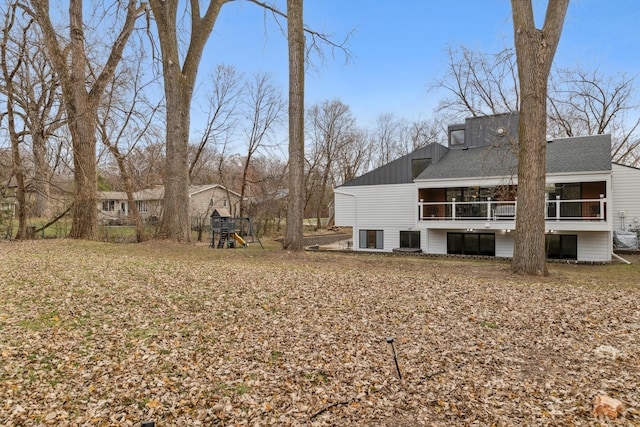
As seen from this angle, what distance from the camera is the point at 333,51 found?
15.6m

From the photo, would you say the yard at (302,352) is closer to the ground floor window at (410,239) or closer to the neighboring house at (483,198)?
the neighboring house at (483,198)

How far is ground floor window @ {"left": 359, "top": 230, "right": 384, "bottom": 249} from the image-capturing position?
21439mm

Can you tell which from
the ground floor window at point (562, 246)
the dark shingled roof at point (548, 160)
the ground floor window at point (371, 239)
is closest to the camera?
the dark shingled roof at point (548, 160)

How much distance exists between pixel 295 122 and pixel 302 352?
31.1ft

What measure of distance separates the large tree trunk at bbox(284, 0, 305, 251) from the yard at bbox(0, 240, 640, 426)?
18.7 ft

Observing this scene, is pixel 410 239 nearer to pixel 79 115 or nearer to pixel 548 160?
pixel 548 160

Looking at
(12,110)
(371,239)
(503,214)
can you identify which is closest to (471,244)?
(503,214)

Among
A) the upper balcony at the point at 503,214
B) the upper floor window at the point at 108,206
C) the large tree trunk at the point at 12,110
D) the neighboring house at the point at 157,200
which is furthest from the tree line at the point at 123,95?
the upper floor window at the point at 108,206

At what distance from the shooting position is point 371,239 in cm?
2177

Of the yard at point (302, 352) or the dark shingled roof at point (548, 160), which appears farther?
the dark shingled roof at point (548, 160)

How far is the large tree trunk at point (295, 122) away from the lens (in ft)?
40.7

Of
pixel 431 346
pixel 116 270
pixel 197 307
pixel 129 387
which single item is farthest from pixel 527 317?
pixel 116 270

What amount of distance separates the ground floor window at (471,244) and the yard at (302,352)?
38.3ft

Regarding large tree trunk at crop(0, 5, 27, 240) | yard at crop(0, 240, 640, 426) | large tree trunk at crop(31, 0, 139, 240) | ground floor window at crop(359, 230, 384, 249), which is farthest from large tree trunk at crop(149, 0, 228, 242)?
ground floor window at crop(359, 230, 384, 249)
